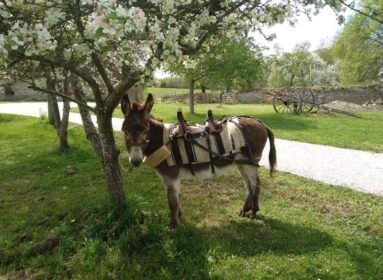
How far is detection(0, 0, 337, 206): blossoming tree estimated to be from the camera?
3057 mm

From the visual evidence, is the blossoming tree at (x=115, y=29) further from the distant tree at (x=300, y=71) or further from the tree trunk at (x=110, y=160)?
the distant tree at (x=300, y=71)

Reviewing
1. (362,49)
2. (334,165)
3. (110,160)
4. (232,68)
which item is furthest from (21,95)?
(110,160)

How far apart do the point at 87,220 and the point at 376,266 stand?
4.32 metres

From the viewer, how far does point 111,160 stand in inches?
222

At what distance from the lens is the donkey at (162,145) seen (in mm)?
4887

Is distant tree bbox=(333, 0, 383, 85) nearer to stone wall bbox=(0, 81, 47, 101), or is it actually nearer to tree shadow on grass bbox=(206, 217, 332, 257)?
stone wall bbox=(0, 81, 47, 101)

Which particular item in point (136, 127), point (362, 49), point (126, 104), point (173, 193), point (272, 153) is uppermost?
point (362, 49)

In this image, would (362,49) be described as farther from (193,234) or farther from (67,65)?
(67,65)

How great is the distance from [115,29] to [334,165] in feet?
29.6

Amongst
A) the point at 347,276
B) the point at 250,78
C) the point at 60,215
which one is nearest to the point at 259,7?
the point at 347,276

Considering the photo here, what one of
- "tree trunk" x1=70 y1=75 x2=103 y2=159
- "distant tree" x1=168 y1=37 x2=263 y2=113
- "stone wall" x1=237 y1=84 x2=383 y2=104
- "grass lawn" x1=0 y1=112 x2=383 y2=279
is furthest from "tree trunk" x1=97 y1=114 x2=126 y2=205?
"stone wall" x1=237 y1=84 x2=383 y2=104

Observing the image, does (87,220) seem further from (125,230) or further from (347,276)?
(347,276)

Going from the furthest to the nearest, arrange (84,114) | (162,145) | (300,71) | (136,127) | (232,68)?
(300,71) → (232,68) → (84,114) → (162,145) → (136,127)

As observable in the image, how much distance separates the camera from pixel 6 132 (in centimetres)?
1605
